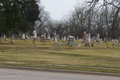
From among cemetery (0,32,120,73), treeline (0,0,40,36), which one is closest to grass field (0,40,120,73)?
cemetery (0,32,120,73)

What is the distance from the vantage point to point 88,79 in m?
9.03

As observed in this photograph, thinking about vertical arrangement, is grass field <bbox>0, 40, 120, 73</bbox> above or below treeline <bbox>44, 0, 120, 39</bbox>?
below

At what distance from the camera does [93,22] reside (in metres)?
70.8

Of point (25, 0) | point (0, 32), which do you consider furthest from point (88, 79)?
point (25, 0)

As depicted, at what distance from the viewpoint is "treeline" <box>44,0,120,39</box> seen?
54.4 ft

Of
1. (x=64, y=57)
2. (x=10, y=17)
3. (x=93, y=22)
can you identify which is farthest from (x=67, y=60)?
(x=93, y=22)

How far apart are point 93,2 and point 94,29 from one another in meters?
58.6

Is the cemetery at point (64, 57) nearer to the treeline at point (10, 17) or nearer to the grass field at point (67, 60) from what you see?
the grass field at point (67, 60)

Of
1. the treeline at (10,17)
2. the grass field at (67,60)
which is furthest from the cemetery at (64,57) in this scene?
the treeline at (10,17)

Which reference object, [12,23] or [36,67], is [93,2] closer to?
[36,67]

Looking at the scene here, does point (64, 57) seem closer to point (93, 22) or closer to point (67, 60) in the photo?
point (67, 60)

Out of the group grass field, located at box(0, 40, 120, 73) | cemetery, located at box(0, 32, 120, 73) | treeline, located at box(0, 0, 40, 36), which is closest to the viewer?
grass field, located at box(0, 40, 120, 73)

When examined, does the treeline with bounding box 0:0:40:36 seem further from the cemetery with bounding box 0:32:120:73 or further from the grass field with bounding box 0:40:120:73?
the grass field with bounding box 0:40:120:73

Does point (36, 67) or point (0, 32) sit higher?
point (0, 32)
